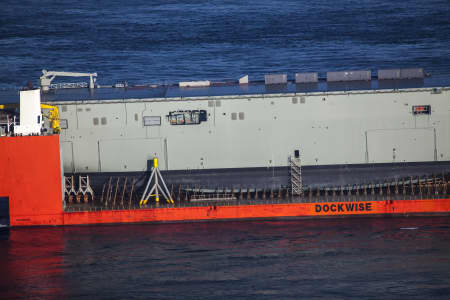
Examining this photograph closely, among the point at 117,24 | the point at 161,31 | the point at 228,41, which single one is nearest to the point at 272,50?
the point at 228,41

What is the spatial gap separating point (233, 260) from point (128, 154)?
10393mm

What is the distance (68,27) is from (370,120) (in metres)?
58.5

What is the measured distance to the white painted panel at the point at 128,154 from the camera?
48594 millimetres

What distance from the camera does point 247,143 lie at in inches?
1900

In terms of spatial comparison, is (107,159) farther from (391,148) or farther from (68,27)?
(68,27)

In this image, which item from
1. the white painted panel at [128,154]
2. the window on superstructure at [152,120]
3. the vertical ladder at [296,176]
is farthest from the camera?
the white painted panel at [128,154]

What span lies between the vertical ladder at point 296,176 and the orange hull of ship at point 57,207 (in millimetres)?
1609

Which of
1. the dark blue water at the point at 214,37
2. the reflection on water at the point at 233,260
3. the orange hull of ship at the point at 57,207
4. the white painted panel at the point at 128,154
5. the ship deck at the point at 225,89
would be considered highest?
the dark blue water at the point at 214,37

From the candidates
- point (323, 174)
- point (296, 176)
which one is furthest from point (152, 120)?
point (323, 174)

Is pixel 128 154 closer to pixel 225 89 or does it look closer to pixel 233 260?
pixel 225 89

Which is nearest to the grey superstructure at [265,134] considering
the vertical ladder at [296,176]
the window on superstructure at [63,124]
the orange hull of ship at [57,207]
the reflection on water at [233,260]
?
the window on superstructure at [63,124]

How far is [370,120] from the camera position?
48.0 metres

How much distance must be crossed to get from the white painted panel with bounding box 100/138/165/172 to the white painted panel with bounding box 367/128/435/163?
437 inches

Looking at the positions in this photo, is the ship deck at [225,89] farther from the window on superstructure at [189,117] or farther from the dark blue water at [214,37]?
the dark blue water at [214,37]
